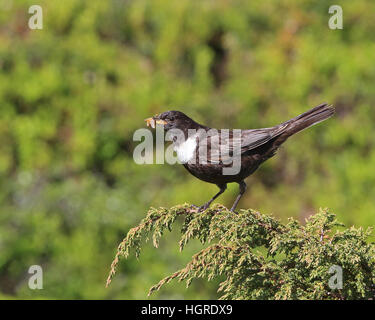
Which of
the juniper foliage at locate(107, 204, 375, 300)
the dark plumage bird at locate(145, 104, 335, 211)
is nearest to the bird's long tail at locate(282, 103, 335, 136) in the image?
the dark plumage bird at locate(145, 104, 335, 211)

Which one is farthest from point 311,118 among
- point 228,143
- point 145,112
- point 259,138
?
point 145,112

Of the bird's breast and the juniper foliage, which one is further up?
the bird's breast

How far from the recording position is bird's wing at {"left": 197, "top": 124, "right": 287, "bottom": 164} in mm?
4297

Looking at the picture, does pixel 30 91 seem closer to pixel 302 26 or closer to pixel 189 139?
pixel 302 26

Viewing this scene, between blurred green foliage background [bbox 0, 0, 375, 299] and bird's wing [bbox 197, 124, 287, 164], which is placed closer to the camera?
bird's wing [bbox 197, 124, 287, 164]

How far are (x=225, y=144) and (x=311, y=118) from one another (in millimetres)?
557

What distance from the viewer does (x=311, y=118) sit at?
14.3ft

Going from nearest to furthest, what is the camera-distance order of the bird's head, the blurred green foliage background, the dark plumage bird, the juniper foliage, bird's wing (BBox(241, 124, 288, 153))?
the juniper foliage, the dark plumage bird, bird's wing (BBox(241, 124, 288, 153)), the bird's head, the blurred green foliage background

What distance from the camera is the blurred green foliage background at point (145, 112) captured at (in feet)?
23.7

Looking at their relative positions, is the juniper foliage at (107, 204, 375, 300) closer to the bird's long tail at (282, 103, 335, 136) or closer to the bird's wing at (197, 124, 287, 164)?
the bird's wing at (197, 124, 287, 164)

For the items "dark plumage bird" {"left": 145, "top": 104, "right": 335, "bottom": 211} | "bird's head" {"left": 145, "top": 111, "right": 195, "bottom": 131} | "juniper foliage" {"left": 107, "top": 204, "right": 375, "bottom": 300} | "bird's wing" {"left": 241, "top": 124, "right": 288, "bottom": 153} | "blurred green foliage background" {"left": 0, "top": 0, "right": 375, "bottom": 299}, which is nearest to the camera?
"juniper foliage" {"left": 107, "top": 204, "right": 375, "bottom": 300}

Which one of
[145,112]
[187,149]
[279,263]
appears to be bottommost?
[279,263]

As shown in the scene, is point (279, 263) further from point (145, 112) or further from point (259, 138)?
point (145, 112)

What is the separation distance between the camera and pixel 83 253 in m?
7.16
